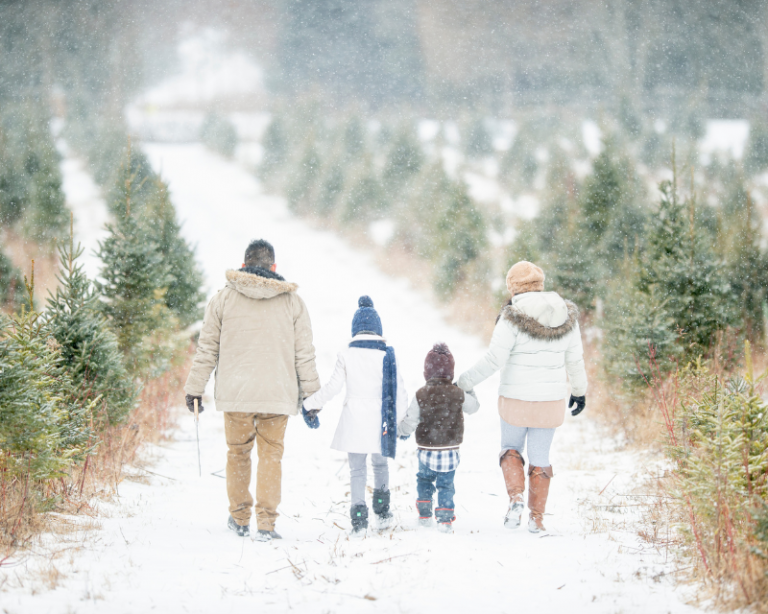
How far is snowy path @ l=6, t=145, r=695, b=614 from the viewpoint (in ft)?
9.62

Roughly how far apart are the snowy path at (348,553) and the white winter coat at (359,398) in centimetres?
65

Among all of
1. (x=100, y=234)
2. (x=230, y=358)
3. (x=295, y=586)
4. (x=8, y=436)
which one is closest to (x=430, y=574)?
(x=295, y=586)

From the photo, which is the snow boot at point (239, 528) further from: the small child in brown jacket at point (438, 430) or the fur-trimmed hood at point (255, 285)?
the fur-trimmed hood at point (255, 285)

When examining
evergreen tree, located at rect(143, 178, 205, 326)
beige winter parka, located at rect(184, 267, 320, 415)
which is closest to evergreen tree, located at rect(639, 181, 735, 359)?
beige winter parka, located at rect(184, 267, 320, 415)

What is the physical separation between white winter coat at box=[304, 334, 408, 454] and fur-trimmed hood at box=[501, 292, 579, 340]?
3.08 feet

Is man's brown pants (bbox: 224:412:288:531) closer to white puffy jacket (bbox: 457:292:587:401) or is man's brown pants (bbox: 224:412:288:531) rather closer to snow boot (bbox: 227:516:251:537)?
snow boot (bbox: 227:516:251:537)

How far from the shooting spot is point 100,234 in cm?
2139

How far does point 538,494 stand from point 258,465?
6.48ft

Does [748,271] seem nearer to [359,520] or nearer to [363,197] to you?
[359,520]

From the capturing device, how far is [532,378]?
13.8ft

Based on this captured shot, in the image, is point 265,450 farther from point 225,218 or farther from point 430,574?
point 225,218

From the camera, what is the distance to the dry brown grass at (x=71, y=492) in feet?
11.8

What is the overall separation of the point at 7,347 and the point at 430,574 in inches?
115

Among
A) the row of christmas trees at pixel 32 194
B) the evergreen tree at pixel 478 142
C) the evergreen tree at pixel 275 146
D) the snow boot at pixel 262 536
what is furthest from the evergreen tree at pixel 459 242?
the evergreen tree at pixel 478 142
